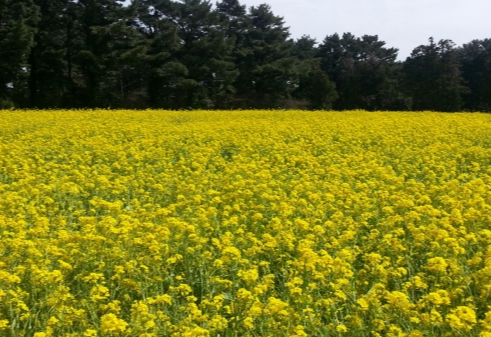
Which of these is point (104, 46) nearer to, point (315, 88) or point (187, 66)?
point (187, 66)

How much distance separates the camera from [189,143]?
11016mm

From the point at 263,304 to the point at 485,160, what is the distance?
6.58 meters

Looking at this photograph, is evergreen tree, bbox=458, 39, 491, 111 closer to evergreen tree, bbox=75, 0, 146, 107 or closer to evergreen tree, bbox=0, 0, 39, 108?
evergreen tree, bbox=75, 0, 146, 107

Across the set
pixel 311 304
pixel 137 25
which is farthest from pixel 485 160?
pixel 137 25

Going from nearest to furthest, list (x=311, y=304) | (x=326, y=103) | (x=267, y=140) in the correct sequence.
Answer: (x=311, y=304) → (x=267, y=140) → (x=326, y=103)

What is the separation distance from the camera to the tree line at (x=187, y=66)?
3259 centimetres

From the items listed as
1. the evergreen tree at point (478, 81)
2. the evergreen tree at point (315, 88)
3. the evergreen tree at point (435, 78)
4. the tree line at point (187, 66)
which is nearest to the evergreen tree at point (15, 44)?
the tree line at point (187, 66)

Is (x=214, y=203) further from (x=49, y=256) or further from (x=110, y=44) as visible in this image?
(x=110, y=44)

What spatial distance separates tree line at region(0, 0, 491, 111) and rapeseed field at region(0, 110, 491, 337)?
25417 mm

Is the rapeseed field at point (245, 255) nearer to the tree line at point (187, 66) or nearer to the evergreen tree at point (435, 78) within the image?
the tree line at point (187, 66)

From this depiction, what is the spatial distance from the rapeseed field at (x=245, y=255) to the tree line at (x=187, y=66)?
1001 inches

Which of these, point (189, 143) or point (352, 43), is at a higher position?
point (352, 43)

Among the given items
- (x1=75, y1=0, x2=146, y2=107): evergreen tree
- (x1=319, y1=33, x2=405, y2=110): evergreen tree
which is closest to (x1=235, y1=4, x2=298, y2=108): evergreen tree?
(x1=319, y1=33, x2=405, y2=110): evergreen tree

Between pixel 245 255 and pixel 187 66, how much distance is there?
109ft
